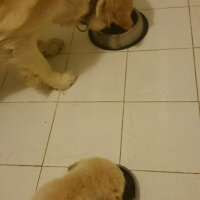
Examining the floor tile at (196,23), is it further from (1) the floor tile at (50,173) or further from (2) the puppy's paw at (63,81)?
(1) the floor tile at (50,173)

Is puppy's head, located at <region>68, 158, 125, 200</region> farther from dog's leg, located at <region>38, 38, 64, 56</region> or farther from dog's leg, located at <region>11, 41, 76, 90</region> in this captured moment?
dog's leg, located at <region>38, 38, 64, 56</region>

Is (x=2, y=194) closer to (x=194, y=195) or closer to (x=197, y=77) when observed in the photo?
(x=194, y=195)

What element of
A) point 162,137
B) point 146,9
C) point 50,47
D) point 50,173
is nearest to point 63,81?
point 50,47

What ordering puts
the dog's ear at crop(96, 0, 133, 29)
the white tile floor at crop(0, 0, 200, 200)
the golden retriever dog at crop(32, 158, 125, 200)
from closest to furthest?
the golden retriever dog at crop(32, 158, 125, 200) < the white tile floor at crop(0, 0, 200, 200) < the dog's ear at crop(96, 0, 133, 29)

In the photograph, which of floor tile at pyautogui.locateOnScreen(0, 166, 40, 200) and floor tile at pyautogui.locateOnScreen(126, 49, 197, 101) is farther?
floor tile at pyautogui.locateOnScreen(126, 49, 197, 101)

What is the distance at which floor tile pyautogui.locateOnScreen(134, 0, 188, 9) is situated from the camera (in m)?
2.04

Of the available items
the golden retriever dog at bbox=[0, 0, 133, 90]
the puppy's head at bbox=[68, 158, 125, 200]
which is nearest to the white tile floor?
the golden retriever dog at bbox=[0, 0, 133, 90]

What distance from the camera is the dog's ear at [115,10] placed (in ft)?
5.21

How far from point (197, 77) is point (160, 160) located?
0.57 meters

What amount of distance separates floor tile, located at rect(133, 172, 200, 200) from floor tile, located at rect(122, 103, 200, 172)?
4cm

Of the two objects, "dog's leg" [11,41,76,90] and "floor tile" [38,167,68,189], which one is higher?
"dog's leg" [11,41,76,90]

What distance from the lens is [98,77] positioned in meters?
1.80

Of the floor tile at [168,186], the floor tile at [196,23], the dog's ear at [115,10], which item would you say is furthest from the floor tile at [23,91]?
the floor tile at [196,23]

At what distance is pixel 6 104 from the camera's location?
72.2 inches
